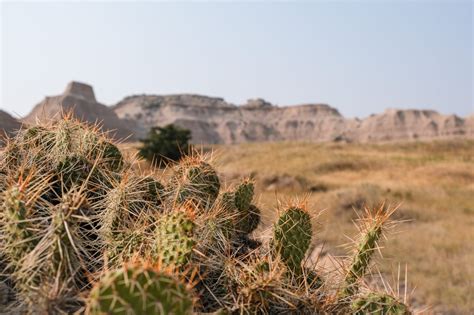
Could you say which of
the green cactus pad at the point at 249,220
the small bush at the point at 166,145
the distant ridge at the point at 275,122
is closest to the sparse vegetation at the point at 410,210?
the green cactus pad at the point at 249,220

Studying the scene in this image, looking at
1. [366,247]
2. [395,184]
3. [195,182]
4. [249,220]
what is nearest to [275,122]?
[395,184]

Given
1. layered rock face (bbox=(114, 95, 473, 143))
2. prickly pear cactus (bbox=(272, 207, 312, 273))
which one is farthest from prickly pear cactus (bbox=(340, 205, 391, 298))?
layered rock face (bbox=(114, 95, 473, 143))

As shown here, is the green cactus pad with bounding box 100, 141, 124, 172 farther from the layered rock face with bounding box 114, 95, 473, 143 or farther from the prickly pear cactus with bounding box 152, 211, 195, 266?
the layered rock face with bounding box 114, 95, 473, 143

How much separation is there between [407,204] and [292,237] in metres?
13.6

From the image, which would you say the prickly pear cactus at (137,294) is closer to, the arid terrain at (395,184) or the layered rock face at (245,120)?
the arid terrain at (395,184)

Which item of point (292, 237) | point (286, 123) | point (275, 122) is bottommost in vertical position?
point (292, 237)

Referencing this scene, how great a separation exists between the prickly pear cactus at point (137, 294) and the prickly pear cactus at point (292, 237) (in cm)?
133

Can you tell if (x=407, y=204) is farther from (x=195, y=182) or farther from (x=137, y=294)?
(x=137, y=294)

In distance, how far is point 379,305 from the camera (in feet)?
7.08

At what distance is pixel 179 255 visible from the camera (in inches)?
71.6

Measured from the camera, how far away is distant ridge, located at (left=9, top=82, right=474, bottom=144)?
69363mm

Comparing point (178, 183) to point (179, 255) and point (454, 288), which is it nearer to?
point (179, 255)

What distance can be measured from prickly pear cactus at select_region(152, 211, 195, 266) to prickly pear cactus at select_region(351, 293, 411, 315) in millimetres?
897

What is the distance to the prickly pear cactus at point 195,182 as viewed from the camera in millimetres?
2881
